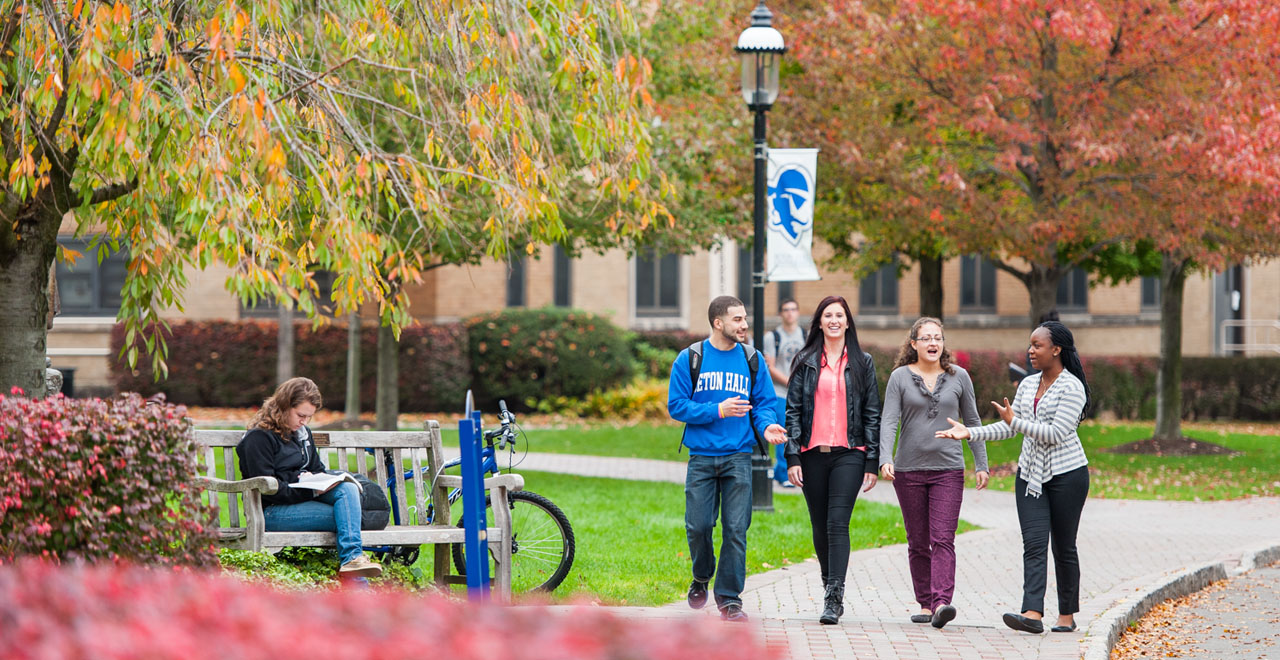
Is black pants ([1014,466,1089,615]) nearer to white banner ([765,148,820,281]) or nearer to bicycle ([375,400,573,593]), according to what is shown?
bicycle ([375,400,573,593])

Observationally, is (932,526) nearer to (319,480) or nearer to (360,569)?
(360,569)

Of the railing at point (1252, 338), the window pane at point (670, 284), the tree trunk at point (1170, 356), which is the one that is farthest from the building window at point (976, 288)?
the tree trunk at point (1170, 356)

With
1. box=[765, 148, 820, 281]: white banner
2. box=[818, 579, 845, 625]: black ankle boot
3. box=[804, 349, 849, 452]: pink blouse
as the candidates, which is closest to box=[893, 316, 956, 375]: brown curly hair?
box=[804, 349, 849, 452]: pink blouse

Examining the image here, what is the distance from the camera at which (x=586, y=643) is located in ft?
7.47

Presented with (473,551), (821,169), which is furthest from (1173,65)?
(473,551)

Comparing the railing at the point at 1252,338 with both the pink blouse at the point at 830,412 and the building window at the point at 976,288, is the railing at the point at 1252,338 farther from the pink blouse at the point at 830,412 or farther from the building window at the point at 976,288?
the pink blouse at the point at 830,412

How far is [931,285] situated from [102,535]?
20.4 metres

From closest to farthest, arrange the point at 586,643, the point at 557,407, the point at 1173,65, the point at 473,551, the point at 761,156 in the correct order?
the point at 586,643, the point at 473,551, the point at 761,156, the point at 1173,65, the point at 557,407

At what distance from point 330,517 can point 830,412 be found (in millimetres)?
2811

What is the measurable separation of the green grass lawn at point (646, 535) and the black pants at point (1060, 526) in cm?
207

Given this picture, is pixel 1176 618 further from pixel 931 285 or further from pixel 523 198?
pixel 931 285

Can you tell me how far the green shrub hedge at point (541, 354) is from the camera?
2325 cm

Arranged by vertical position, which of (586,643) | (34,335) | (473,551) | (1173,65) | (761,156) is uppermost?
(1173,65)

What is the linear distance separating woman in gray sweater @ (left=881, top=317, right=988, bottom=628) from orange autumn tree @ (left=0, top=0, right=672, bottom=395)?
210cm
